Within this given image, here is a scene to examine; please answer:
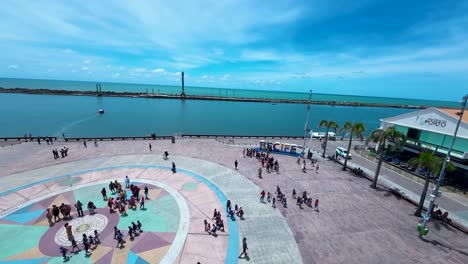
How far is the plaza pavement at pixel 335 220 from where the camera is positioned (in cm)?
1545

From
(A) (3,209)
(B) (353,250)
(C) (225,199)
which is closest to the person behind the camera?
(B) (353,250)

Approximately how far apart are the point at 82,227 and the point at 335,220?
71.3ft

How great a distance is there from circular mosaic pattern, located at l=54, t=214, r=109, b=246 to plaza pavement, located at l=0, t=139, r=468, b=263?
11.7 m

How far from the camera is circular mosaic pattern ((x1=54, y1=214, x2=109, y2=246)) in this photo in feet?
51.4

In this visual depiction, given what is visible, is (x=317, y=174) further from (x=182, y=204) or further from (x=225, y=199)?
(x=182, y=204)

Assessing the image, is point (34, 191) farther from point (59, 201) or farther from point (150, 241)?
point (150, 241)

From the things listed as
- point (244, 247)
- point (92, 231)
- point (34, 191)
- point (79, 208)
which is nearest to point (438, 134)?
point (244, 247)

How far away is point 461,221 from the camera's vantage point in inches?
819

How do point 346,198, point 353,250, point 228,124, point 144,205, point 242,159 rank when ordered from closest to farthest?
point 353,250 → point 144,205 → point 346,198 → point 242,159 → point 228,124

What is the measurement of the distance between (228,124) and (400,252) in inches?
2872

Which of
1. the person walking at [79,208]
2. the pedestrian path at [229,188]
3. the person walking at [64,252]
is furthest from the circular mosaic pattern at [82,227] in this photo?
the pedestrian path at [229,188]

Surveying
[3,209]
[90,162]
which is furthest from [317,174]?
[3,209]

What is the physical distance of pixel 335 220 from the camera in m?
19.3

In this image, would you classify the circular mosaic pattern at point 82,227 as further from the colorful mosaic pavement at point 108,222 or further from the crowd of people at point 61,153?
the crowd of people at point 61,153
